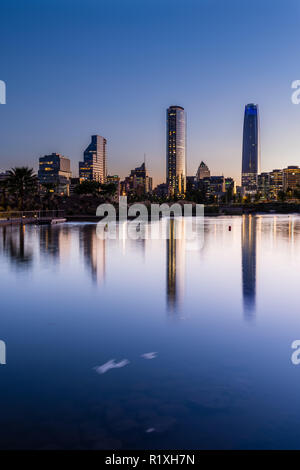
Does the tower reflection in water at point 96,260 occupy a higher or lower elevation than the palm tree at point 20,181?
lower

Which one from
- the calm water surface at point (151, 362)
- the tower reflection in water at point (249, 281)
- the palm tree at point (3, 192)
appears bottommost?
the calm water surface at point (151, 362)

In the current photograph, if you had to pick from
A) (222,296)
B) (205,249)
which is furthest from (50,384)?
(205,249)

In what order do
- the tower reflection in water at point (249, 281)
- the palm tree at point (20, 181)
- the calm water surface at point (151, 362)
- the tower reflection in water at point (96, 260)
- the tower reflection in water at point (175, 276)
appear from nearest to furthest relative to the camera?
1. the calm water surface at point (151, 362)
2. the tower reflection in water at point (249, 281)
3. the tower reflection in water at point (175, 276)
4. the tower reflection in water at point (96, 260)
5. the palm tree at point (20, 181)

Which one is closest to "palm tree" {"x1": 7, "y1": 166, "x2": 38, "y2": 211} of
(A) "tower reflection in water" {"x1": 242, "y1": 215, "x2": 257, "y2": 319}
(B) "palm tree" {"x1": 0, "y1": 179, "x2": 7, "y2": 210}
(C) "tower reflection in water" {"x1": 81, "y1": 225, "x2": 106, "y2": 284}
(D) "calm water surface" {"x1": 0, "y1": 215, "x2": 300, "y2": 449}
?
(B) "palm tree" {"x1": 0, "y1": 179, "x2": 7, "y2": 210}

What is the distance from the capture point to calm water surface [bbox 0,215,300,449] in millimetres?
4219

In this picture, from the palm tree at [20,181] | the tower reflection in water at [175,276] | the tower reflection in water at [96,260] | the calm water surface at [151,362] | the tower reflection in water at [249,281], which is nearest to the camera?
the calm water surface at [151,362]

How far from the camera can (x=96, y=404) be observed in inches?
188

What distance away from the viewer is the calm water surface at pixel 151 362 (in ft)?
13.8

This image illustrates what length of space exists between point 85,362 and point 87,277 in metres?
7.53

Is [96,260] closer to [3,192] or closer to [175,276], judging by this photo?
[175,276]

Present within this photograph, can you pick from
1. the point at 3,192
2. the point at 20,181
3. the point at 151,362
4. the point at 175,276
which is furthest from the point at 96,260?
the point at 3,192

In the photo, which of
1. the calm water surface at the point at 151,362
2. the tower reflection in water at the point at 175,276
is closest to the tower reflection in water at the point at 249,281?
the calm water surface at the point at 151,362

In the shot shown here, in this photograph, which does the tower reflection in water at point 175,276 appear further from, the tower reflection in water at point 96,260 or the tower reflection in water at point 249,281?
the tower reflection in water at point 96,260
